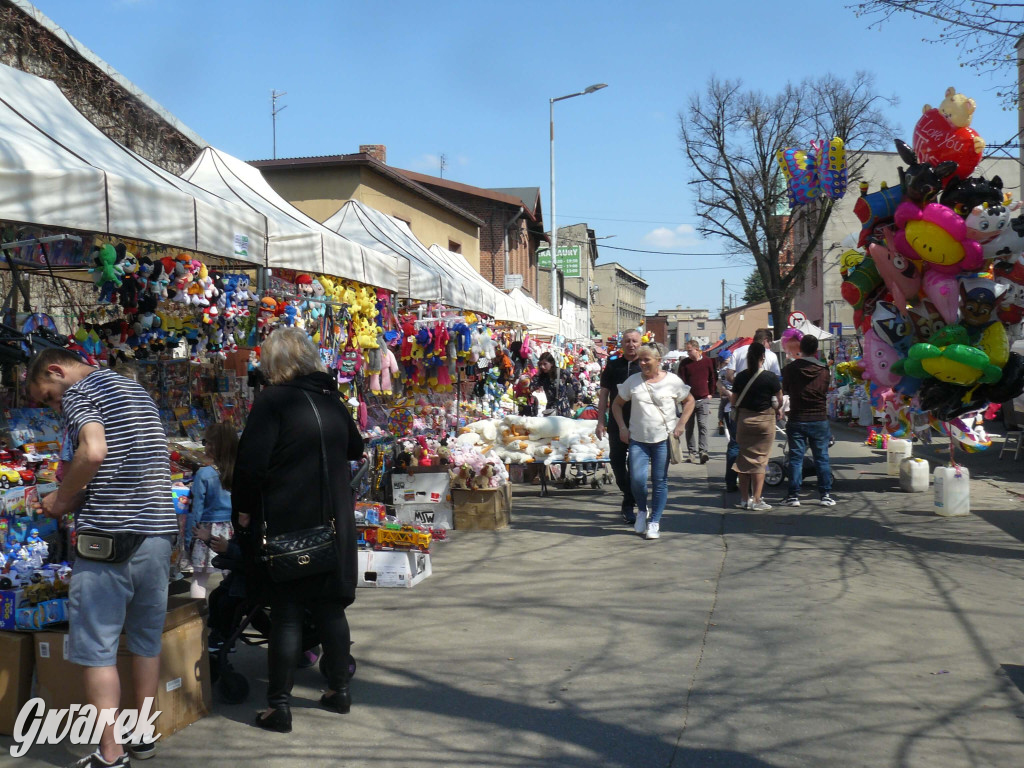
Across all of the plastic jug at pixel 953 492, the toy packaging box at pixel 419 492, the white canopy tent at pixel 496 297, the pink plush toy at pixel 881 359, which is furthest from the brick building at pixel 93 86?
the plastic jug at pixel 953 492

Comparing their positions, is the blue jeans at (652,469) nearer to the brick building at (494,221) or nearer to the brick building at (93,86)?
the brick building at (93,86)

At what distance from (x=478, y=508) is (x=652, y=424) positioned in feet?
6.18

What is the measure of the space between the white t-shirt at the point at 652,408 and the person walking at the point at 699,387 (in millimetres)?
5415

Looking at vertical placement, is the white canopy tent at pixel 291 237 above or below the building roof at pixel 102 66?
below

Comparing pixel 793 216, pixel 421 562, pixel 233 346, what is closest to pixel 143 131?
pixel 233 346

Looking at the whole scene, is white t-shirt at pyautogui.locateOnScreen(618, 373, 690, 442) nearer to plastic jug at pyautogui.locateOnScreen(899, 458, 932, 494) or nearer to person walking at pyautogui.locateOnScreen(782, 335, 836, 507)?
person walking at pyautogui.locateOnScreen(782, 335, 836, 507)

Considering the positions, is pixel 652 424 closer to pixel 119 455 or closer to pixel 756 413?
pixel 756 413

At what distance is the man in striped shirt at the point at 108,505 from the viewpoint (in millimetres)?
3523

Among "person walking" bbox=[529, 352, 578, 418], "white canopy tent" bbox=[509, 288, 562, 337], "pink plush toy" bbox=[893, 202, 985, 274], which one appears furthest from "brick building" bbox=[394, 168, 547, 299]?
"pink plush toy" bbox=[893, 202, 985, 274]

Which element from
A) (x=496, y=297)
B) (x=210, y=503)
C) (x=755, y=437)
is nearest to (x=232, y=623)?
(x=210, y=503)

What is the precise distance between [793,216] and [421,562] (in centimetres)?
3218

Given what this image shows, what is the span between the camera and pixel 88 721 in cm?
372

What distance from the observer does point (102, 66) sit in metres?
10.8

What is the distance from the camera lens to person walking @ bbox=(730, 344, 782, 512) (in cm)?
952
